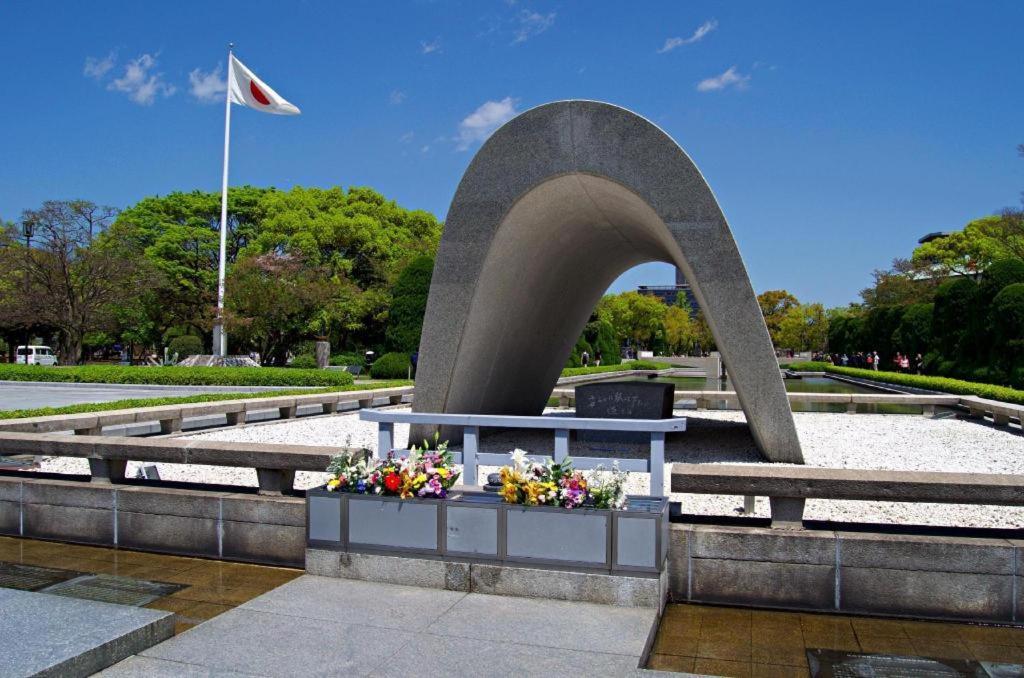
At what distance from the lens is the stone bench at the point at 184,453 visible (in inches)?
249

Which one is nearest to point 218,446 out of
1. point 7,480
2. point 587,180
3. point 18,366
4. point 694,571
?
point 7,480

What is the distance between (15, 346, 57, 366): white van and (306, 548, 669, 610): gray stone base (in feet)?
164

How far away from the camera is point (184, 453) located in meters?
6.93

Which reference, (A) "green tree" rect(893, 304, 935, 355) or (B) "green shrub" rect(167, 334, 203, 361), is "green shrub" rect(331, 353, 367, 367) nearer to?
(B) "green shrub" rect(167, 334, 203, 361)

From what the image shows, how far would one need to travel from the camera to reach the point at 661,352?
95.6 m

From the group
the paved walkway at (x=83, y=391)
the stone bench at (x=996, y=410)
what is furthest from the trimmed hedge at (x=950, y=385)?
the paved walkway at (x=83, y=391)

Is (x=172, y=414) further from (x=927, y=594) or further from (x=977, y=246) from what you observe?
(x=977, y=246)

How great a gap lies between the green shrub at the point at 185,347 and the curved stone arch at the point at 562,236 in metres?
33.0

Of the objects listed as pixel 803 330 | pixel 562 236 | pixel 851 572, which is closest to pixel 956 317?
pixel 562 236

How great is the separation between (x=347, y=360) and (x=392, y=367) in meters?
12.2

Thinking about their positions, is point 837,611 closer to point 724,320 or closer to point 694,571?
point 694,571

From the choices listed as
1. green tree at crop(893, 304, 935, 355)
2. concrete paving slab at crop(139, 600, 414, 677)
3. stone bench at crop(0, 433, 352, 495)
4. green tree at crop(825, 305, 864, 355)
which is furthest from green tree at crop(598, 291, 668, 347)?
concrete paving slab at crop(139, 600, 414, 677)

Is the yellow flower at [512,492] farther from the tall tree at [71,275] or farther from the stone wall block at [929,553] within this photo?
the tall tree at [71,275]

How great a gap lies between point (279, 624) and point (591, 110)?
291 inches
